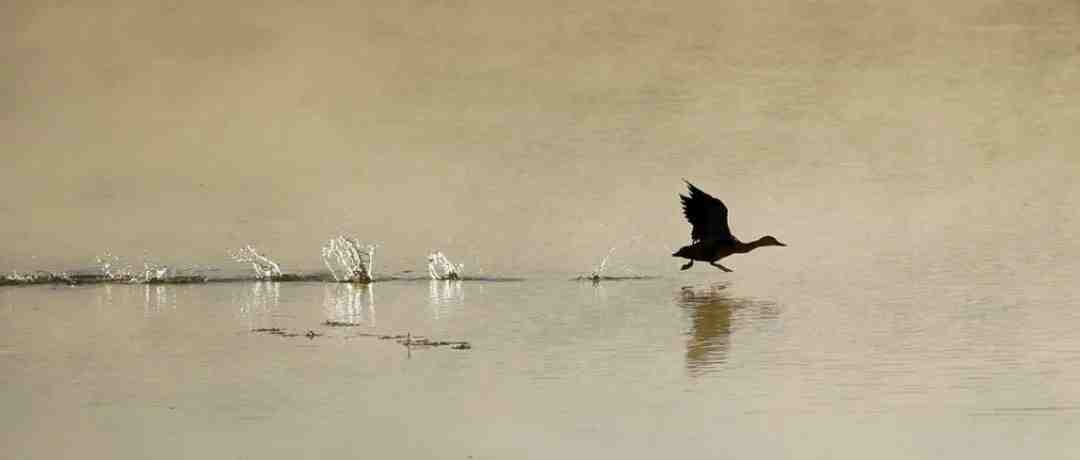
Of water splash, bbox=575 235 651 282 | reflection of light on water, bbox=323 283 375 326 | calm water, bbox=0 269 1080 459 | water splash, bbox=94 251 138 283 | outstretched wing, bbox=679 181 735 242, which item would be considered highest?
outstretched wing, bbox=679 181 735 242

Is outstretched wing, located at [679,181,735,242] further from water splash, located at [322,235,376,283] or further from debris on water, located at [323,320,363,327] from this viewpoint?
debris on water, located at [323,320,363,327]

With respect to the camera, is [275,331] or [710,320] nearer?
[275,331]

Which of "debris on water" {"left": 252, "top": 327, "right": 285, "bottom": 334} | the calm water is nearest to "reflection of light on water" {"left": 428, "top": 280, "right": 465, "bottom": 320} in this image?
the calm water

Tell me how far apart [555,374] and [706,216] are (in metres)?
3.93

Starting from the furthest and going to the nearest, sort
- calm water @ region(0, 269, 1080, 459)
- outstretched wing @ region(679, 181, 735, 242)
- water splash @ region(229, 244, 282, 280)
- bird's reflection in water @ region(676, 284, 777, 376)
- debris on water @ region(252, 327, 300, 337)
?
water splash @ region(229, 244, 282, 280) → outstretched wing @ region(679, 181, 735, 242) → debris on water @ region(252, 327, 300, 337) → bird's reflection in water @ region(676, 284, 777, 376) → calm water @ region(0, 269, 1080, 459)

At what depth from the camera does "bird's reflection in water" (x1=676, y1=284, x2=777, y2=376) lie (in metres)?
7.40

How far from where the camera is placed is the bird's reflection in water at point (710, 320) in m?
7.40

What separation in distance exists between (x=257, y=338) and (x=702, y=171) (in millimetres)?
5273

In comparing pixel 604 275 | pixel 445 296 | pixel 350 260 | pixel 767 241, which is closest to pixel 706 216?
pixel 767 241

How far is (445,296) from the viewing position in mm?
9984

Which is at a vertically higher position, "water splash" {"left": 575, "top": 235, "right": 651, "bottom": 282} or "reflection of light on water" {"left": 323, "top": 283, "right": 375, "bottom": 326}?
"water splash" {"left": 575, "top": 235, "right": 651, "bottom": 282}

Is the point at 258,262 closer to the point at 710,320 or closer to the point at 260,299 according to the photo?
the point at 260,299

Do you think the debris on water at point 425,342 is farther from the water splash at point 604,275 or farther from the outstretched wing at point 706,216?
the outstretched wing at point 706,216

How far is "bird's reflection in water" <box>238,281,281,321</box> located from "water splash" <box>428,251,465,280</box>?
865 millimetres
